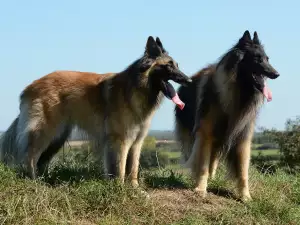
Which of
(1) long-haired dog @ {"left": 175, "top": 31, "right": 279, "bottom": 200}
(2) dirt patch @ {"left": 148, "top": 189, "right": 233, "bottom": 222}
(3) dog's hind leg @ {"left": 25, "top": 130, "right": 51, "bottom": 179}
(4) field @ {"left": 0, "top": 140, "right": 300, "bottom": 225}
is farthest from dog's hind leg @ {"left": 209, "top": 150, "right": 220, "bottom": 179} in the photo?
(3) dog's hind leg @ {"left": 25, "top": 130, "right": 51, "bottom": 179}

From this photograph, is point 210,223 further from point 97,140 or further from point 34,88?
point 34,88

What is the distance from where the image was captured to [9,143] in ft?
25.9

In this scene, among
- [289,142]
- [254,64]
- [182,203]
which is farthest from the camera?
[289,142]

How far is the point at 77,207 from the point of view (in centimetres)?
598

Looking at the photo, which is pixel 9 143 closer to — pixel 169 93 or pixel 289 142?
pixel 169 93

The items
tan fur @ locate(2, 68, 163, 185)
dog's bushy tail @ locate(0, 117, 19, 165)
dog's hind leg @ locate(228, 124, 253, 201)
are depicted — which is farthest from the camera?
dog's bushy tail @ locate(0, 117, 19, 165)

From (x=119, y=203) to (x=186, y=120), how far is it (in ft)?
8.61

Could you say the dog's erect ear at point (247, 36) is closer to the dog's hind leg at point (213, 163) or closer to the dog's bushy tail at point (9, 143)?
the dog's hind leg at point (213, 163)

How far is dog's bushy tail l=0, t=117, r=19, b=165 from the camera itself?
25.2 feet

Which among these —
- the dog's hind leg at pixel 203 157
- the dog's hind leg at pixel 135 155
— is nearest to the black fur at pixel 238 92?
the dog's hind leg at pixel 203 157

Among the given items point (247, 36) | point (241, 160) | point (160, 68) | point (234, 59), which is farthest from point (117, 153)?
point (247, 36)

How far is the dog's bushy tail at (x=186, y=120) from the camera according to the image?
8.09 meters

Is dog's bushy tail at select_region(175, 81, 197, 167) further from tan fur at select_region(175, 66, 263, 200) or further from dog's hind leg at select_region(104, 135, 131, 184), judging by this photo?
dog's hind leg at select_region(104, 135, 131, 184)

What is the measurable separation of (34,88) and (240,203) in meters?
3.63
